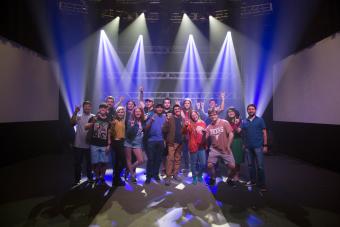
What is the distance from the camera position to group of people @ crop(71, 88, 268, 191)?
4.75m

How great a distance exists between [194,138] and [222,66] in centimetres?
663

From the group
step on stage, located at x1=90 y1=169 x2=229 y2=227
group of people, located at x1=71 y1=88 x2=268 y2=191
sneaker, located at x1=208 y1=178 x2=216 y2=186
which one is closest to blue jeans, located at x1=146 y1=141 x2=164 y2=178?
group of people, located at x1=71 y1=88 x2=268 y2=191

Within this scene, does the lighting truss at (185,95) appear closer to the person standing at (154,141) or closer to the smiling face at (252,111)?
the person standing at (154,141)

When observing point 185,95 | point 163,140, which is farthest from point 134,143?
point 185,95

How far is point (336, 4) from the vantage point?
19.0 feet

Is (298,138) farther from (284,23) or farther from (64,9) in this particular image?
(64,9)

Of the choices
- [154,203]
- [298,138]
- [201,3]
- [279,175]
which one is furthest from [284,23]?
[154,203]

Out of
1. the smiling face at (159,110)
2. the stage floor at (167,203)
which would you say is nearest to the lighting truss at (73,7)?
the smiling face at (159,110)

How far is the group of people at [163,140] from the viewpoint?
15.6ft

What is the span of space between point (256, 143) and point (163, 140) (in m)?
1.88

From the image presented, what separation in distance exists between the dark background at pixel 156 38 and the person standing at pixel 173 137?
166 inches

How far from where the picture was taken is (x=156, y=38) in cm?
1026

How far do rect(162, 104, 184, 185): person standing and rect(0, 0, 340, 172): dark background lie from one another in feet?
13.9

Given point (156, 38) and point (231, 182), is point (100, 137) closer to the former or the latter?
point (231, 182)
